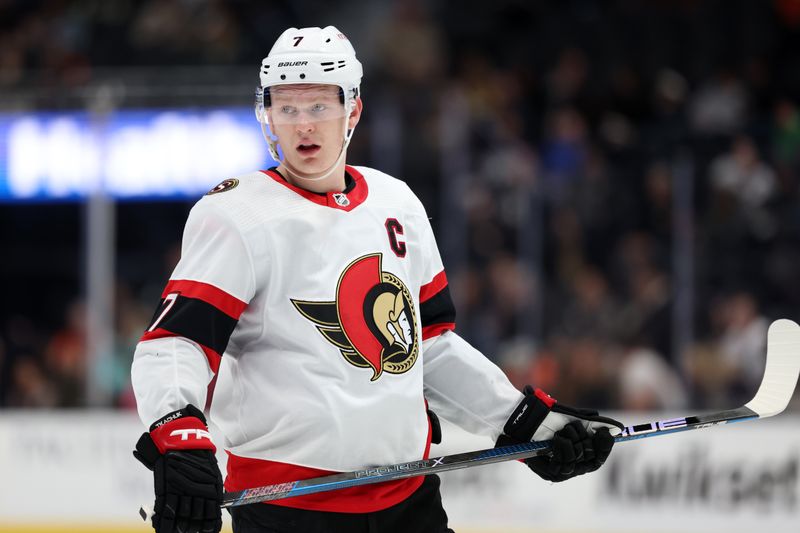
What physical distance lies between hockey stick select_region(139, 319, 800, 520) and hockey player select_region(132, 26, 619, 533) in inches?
1.5

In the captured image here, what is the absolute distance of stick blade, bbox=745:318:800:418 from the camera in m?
2.51

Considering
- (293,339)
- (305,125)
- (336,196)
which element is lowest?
(293,339)

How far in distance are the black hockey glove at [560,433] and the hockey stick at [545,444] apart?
3cm

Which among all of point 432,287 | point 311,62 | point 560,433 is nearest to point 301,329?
point 432,287

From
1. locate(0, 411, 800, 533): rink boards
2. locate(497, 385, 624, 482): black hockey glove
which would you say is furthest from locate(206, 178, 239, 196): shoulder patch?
locate(0, 411, 800, 533): rink boards

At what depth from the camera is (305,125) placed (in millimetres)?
2242

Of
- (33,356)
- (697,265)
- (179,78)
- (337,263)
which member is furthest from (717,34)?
(337,263)

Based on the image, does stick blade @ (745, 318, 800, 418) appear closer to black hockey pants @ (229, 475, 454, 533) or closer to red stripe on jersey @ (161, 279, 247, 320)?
black hockey pants @ (229, 475, 454, 533)

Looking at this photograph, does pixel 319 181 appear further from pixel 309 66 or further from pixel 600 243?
pixel 600 243

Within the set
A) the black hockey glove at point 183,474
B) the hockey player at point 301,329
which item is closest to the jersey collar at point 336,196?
the hockey player at point 301,329

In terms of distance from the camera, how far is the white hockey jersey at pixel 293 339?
6.89 ft

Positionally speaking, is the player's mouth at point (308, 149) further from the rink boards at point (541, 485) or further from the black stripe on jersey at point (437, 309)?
the rink boards at point (541, 485)

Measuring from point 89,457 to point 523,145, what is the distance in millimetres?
2495

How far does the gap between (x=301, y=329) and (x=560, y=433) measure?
59 centimetres
